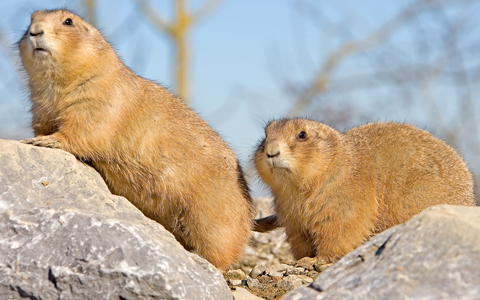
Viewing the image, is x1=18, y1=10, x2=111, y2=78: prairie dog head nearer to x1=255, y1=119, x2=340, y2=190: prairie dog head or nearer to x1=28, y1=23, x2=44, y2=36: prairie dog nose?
x1=28, y1=23, x2=44, y2=36: prairie dog nose

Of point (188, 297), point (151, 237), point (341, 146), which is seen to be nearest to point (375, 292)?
point (188, 297)

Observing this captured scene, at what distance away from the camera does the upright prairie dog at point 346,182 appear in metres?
6.98

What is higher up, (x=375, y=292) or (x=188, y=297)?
(x=375, y=292)

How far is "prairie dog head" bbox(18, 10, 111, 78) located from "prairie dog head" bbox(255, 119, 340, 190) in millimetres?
2200

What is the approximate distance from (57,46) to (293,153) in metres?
2.84

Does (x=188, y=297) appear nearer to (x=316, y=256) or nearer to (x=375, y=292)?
(x=375, y=292)

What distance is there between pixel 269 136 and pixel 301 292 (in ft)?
10.2

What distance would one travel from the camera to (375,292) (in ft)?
13.4

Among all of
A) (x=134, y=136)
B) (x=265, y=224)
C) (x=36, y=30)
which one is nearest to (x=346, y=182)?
(x=265, y=224)

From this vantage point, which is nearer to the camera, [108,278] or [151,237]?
[108,278]

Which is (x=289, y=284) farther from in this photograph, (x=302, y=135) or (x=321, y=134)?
(x=321, y=134)

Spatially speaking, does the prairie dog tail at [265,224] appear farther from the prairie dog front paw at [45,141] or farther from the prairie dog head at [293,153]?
the prairie dog front paw at [45,141]

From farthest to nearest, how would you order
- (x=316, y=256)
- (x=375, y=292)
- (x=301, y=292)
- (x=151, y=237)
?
(x=316, y=256) → (x=151, y=237) → (x=301, y=292) → (x=375, y=292)

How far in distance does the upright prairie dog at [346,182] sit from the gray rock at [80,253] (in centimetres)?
182
